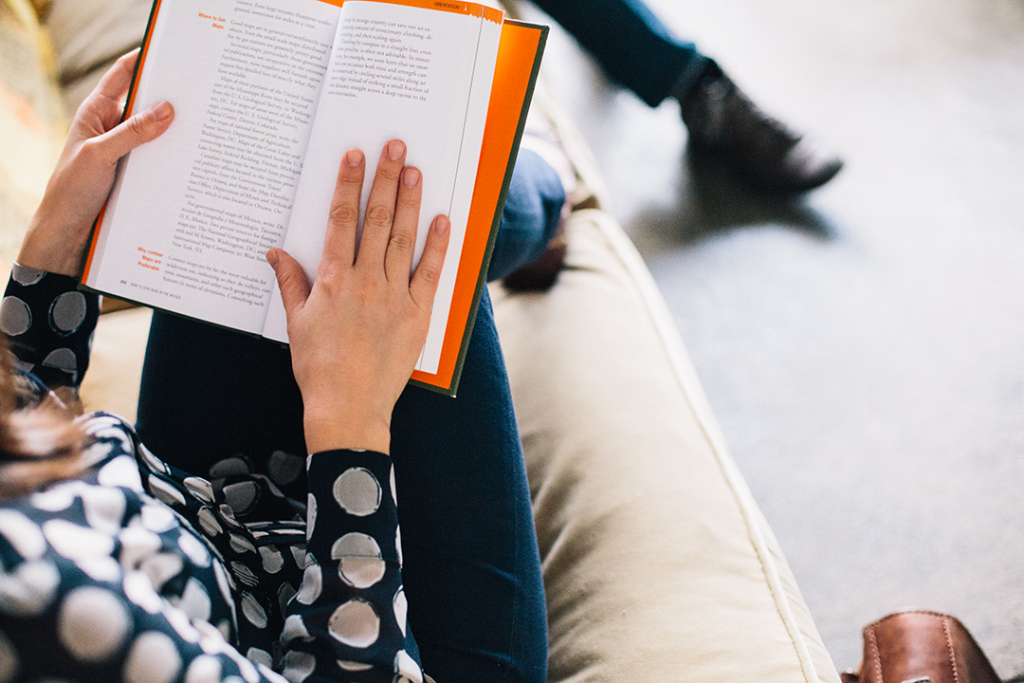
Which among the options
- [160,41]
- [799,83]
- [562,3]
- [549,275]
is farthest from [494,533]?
[799,83]

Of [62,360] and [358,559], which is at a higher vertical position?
[358,559]

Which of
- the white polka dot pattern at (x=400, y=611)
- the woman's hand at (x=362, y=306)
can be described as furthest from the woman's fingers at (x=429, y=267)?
the white polka dot pattern at (x=400, y=611)

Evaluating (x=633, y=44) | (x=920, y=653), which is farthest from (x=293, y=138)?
(x=633, y=44)

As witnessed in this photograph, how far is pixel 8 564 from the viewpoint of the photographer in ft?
1.07

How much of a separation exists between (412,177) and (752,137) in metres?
1.00

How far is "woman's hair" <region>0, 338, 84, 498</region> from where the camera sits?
1.22ft

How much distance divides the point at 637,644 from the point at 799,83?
4.30 ft

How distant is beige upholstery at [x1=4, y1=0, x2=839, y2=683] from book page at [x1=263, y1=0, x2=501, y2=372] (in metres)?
0.25

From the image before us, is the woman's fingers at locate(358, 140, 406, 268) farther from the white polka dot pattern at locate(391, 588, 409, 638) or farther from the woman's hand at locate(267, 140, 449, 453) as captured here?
the white polka dot pattern at locate(391, 588, 409, 638)

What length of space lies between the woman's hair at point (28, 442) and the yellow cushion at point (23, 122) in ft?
1.25

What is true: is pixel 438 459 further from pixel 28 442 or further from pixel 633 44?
pixel 633 44

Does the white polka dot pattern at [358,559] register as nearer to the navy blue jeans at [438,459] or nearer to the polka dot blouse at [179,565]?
the polka dot blouse at [179,565]

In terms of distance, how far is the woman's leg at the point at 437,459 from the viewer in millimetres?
552

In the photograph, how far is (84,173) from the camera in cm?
55
